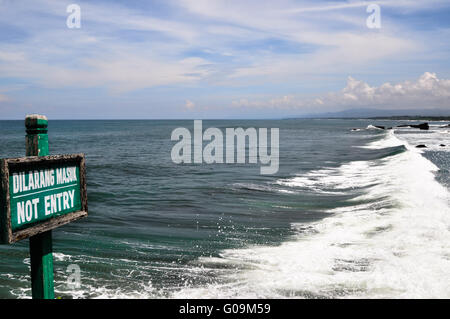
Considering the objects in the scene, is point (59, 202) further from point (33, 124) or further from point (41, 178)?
point (33, 124)

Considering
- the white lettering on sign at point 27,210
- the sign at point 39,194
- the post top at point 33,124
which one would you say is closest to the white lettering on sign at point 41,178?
the sign at point 39,194

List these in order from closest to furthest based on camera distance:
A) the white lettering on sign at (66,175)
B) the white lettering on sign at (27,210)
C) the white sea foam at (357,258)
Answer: the white lettering on sign at (27,210) → the white lettering on sign at (66,175) → the white sea foam at (357,258)

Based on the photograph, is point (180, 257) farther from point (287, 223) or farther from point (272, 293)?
point (287, 223)

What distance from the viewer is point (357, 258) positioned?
8.64m

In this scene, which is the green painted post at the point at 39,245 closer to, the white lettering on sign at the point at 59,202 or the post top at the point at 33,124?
the post top at the point at 33,124

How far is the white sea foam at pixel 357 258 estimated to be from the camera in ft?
23.0

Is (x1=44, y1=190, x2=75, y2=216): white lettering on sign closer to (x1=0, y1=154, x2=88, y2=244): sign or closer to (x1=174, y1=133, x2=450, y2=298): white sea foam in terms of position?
(x1=0, y1=154, x2=88, y2=244): sign

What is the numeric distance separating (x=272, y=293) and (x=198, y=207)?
8.18m

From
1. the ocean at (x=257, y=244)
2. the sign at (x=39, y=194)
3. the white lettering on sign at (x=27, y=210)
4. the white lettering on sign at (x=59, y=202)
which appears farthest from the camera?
the ocean at (x=257, y=244)

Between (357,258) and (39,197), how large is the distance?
674cm

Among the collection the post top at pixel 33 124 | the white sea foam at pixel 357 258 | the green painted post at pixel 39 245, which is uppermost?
the post top at pixel 33 124

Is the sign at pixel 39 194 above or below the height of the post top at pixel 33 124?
below

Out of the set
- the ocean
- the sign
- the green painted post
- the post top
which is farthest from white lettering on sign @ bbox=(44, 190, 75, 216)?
the ocean

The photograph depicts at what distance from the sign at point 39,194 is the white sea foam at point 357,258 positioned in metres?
3.41
